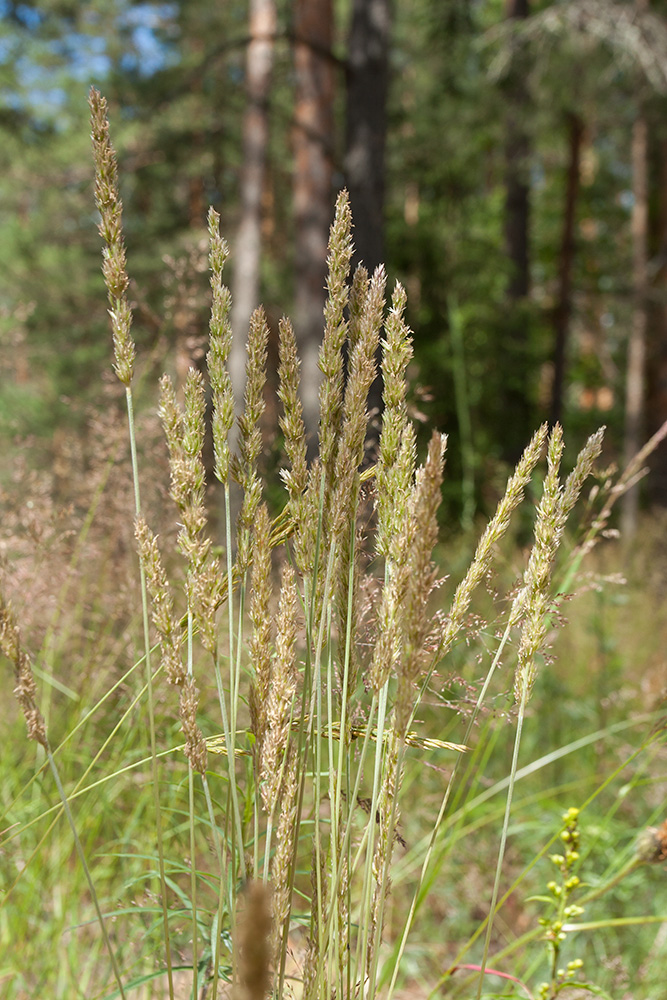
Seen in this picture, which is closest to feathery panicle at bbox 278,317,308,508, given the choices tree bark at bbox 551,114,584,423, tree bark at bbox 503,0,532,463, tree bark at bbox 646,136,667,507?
tree bark at bbox 503,0,532,463

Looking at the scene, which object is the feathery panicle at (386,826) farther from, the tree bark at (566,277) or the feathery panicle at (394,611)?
the tree bark at (566,277)

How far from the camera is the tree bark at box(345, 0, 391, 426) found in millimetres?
5844

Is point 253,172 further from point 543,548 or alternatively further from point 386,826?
point 386,826

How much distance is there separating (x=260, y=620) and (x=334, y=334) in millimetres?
324

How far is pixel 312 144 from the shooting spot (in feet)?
22.3

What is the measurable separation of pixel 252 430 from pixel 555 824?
5.84ft

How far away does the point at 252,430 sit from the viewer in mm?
877

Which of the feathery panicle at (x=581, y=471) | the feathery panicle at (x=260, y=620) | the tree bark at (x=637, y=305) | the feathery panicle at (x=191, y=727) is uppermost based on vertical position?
the tree bark at (x=637, y=305)

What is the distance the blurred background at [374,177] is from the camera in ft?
21.2

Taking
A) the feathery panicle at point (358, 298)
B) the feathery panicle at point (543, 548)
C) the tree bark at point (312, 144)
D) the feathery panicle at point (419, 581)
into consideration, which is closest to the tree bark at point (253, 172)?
the tree bark at point (312, 144)

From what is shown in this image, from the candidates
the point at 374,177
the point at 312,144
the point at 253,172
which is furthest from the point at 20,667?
the point at 253,172

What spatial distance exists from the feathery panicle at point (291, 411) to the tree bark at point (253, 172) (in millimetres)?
7221

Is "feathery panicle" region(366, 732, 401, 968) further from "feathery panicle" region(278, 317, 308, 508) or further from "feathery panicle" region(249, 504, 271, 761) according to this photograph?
"feathery panicle" region(278, 317, 308, 508)

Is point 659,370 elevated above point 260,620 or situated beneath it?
elevated above
